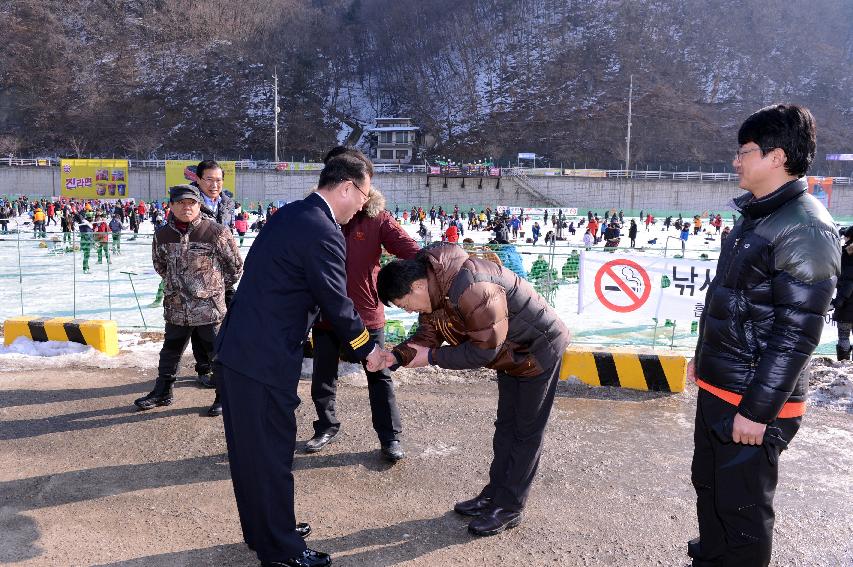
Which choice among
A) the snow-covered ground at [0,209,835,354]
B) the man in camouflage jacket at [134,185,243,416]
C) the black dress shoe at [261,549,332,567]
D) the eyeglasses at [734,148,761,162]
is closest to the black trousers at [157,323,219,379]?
the man in camouflage jacket at [134,185,243,416]

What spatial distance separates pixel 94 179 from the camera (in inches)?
2013

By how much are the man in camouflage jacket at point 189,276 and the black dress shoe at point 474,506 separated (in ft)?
7.36

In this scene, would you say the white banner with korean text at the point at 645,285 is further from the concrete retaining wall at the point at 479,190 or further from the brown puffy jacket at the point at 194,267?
the concrete retaining wall at the point at 479,190

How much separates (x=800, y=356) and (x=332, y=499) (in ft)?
8.36

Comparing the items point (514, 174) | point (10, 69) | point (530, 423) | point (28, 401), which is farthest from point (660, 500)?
point (10, 69)

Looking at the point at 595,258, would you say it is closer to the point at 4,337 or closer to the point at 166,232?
the point at 166,232

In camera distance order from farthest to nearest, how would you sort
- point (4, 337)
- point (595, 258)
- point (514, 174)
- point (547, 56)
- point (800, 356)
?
1. point (547, 56)
2. point (514, 174)
3. point (595, 258)
4. point (4, 337)
5. point (800, 356)

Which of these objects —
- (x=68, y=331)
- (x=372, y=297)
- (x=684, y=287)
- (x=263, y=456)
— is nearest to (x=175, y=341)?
(x=372, y=297)

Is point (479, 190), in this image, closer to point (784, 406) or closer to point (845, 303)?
point (845, 303)

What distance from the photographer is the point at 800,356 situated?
2.26m

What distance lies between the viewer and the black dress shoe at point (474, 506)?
3.50 meters

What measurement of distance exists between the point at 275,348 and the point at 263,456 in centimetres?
49

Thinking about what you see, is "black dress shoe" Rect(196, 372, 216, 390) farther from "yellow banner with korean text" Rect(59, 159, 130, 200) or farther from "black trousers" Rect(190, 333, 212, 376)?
"yellow banner with korean text" Rect(59, 159, 130, 200)

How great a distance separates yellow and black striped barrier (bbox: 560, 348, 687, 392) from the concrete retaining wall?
48505mm
